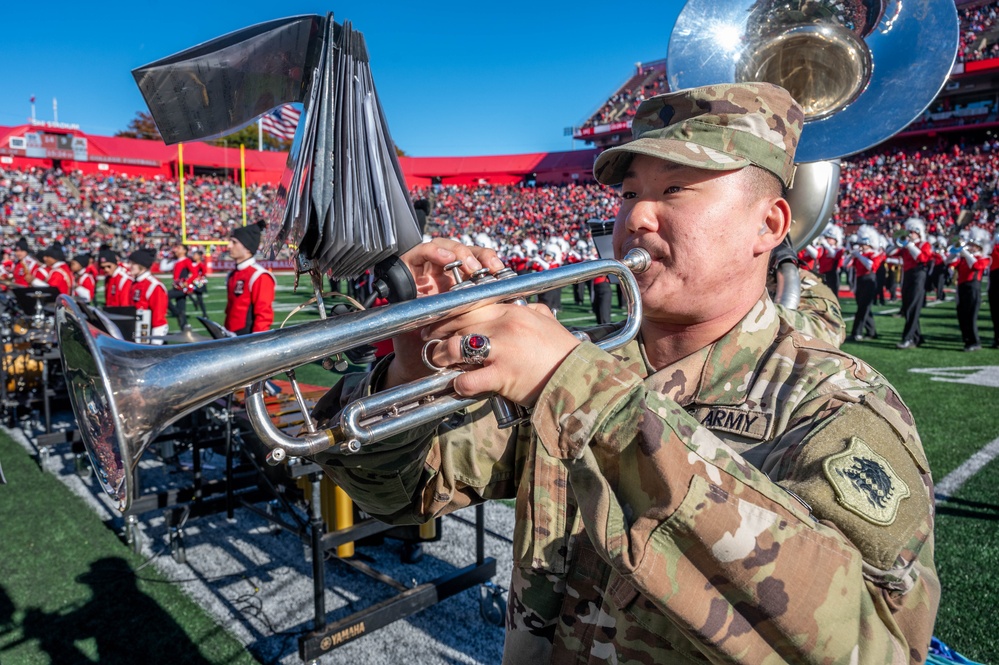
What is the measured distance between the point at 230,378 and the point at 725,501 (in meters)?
0.87

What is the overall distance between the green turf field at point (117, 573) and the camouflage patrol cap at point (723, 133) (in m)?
1.15

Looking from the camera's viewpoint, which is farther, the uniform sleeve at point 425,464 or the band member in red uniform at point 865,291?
the band member in red uniform at point 865,291

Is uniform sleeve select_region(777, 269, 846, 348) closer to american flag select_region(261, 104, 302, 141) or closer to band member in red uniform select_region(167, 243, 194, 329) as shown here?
american flag select_region(261, 104, 302, 141)

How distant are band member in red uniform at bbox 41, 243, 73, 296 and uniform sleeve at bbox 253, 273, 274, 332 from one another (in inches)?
233

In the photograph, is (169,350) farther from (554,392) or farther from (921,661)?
(921,661)

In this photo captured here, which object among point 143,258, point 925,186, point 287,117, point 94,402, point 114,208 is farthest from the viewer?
point 114,208

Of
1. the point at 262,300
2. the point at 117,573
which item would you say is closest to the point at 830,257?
the point at 262,300

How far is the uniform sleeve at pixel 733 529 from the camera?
973 mm

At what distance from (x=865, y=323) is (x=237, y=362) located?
1472cm

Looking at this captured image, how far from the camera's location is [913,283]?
12688mm

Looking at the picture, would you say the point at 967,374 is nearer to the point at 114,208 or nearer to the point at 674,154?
the point at 674,154

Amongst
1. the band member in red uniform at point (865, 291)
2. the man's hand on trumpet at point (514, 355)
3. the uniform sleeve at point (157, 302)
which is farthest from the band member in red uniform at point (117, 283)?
the band member in red uniform at point (865, 291)

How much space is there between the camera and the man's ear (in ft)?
4.88

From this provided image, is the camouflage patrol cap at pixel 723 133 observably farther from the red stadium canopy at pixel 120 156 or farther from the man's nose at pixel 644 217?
the red stadium canopy at pixel 120 156
